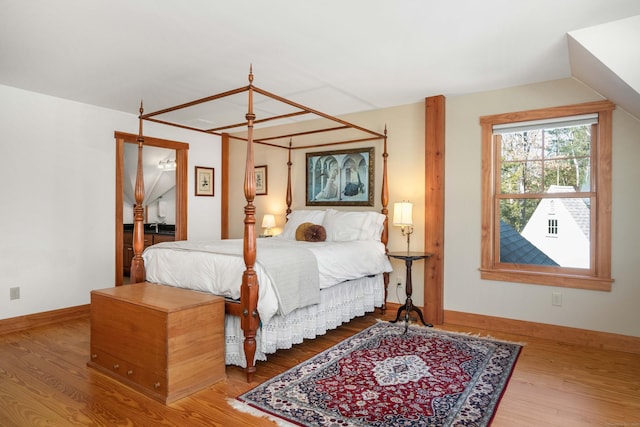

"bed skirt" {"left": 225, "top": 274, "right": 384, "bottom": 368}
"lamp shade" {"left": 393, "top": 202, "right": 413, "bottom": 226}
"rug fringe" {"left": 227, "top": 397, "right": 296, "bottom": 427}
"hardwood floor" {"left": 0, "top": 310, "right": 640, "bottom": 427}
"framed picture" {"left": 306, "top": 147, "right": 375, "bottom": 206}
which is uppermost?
"framed picture" {"left": 306, "top": 147, "right": 375, "bottom": 206}

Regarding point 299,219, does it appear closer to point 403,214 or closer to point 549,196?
point 403,214

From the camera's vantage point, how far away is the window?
3432 millimetres

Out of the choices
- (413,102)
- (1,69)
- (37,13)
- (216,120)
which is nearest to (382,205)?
(413,102)

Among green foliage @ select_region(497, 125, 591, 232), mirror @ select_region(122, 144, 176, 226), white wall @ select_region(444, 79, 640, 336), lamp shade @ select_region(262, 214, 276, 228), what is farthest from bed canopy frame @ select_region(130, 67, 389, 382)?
mirror @ select_region(122, 144, 176, 226)

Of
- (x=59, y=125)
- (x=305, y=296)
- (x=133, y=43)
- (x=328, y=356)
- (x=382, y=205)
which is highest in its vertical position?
(x=133, y=43)

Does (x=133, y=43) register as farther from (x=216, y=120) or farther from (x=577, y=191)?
(x=577, y=191)

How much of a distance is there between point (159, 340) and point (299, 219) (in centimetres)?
264

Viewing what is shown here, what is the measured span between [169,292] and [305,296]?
101 cm

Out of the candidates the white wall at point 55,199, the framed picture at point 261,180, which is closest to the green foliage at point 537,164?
the framed picture at point 261,180

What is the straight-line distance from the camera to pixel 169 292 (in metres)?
2.87

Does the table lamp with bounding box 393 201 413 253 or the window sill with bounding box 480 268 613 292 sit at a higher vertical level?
the table lamp with bounding box 393 201 413 253

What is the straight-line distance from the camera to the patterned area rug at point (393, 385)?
2.19m

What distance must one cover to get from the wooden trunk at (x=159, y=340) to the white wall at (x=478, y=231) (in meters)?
2.60

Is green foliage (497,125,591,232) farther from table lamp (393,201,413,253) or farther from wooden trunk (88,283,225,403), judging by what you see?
wooden trunk (88,283,225,403)
